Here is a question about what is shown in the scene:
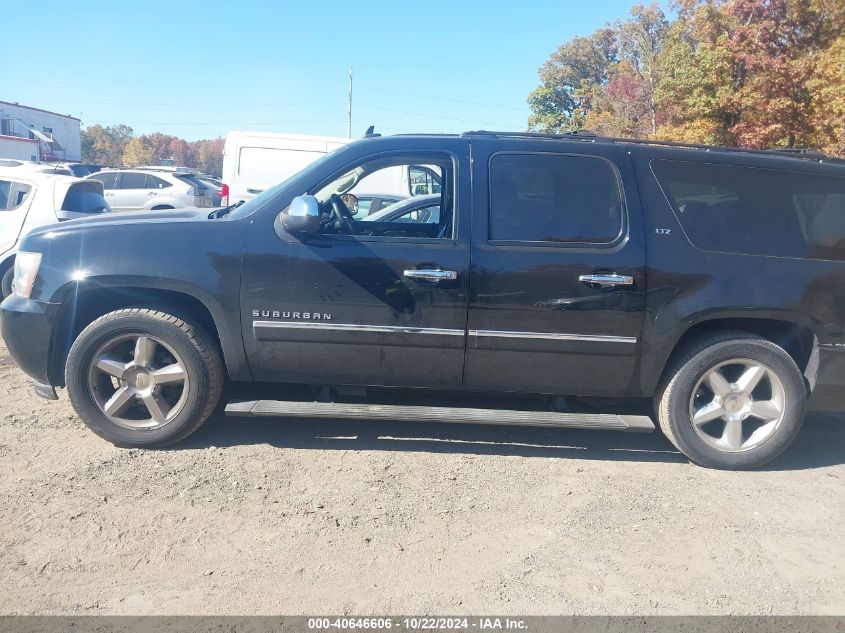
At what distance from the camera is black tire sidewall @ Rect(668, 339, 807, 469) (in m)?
4.15

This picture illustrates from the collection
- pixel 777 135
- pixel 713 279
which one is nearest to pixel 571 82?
pixel 777 135

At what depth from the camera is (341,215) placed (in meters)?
4.62

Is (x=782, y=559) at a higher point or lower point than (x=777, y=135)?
lower

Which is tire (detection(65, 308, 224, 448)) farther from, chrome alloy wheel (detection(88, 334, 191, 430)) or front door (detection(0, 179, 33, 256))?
front door (detection(0, 179, 33, 256))

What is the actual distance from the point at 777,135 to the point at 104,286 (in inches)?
780

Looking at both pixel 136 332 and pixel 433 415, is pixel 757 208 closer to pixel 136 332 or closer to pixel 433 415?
pixel 433 415

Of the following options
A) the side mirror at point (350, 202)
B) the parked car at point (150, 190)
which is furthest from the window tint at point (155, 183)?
the side mirror at point (350, 202)

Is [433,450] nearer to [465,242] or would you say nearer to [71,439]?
[465,242]

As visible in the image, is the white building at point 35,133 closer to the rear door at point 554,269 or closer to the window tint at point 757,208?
the rear door at point 554,269

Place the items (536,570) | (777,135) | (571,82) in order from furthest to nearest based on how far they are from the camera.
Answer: (571,82) → (777,135) → (536,570)

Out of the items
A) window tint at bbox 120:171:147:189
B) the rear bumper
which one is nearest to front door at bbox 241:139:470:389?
the rear bumper

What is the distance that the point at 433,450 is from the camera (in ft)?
14.4

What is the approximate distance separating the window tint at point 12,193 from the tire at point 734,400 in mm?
7736

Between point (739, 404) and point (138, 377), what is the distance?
3674 mm
